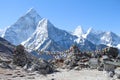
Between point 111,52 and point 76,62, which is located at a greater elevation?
point 111,52

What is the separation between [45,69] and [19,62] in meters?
14.7

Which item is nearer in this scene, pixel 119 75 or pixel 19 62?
pixel 119 75

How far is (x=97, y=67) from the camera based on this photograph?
5947 cm

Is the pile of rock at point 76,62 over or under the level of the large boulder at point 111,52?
under

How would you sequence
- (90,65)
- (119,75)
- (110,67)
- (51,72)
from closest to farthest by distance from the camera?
(119,75) → (110,67) → (51,72) → (90,65)

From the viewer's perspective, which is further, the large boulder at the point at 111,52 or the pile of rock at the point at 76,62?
the large boulder at the point at 111,52

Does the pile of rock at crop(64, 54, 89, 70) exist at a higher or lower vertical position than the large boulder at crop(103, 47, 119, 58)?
lower

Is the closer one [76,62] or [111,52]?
[76,62]

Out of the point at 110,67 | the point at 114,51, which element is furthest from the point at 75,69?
the point at 114,51

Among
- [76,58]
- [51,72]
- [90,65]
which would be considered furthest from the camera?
[76,58]

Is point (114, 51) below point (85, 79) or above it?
above

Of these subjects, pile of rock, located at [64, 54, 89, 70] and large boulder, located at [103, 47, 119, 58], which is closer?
pile of rock, located at [64, 54, 89, 70]

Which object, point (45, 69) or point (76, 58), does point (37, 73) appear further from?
point (76, 58)

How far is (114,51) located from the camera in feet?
230
